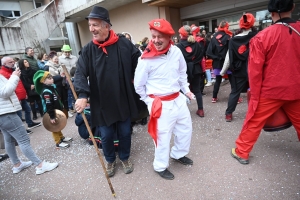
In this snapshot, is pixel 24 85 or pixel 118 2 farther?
pixel 118 2

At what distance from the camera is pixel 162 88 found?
89.7 inches

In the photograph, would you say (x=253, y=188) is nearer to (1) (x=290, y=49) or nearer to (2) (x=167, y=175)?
(2) (x=167, y=175)

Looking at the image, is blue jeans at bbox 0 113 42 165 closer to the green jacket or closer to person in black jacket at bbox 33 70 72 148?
person in black jacket at bbox 33 70 72 148

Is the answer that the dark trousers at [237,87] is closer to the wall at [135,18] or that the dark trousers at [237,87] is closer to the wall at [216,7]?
the wall at [216,7]

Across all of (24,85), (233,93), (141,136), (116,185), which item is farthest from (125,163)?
(24,85)

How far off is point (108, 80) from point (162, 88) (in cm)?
69

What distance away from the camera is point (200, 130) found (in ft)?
12.2

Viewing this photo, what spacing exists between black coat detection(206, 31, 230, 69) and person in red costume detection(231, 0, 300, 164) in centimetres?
243

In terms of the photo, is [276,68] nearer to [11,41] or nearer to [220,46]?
[220,46]

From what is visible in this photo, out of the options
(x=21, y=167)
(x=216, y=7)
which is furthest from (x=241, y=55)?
(x=216, y=7)

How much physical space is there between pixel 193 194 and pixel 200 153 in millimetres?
859

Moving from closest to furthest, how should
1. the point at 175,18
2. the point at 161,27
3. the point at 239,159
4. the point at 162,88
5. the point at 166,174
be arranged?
the point at 161,27 → the point at 162,88 → the point at 166,174 → the point at 239,159 → the point at 175,18

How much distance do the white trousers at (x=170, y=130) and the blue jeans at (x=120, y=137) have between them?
0.51 m

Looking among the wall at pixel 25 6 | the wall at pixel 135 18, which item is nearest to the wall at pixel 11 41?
the wall at pixel 135 18
